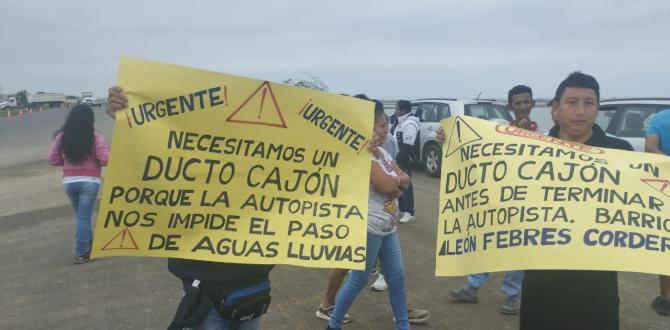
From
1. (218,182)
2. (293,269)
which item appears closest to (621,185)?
(218,182)

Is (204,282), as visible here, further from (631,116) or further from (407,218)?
(631,116)

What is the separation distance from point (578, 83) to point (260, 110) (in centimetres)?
150

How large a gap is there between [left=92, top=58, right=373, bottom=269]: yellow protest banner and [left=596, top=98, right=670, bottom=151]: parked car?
5.32 meters

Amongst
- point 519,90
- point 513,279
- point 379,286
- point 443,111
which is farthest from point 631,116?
point 443,111

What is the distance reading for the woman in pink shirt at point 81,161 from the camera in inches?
205

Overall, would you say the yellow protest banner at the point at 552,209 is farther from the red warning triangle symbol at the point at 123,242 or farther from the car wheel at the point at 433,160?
the car wheel at the point at 433,160

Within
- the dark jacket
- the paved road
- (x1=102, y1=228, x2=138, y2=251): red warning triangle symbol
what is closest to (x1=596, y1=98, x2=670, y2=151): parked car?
the paved road

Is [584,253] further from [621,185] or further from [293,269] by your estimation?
[293,269]

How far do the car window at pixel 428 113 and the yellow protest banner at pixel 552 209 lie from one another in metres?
9.07

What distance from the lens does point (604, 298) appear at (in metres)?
2.14

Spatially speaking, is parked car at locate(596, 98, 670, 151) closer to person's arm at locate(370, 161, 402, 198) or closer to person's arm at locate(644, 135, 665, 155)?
person's arm at locate(644, 135, 665, 155)

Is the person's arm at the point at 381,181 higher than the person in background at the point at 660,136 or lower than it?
lower

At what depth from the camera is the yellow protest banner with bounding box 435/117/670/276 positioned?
2174mm

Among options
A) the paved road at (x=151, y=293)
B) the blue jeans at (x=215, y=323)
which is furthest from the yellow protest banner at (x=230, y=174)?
the paved road at (x=151, y=293)
